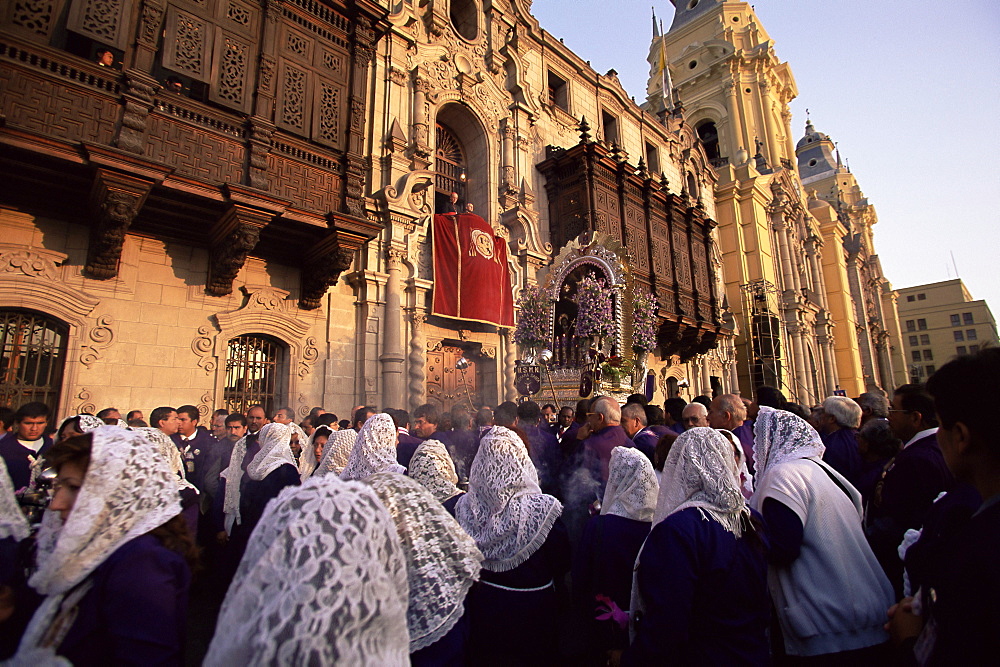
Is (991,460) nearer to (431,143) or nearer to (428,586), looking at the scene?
(428,586)

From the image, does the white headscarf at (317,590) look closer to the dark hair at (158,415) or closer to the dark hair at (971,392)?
the dark hair at (971,392)

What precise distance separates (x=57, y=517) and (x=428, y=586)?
151cm

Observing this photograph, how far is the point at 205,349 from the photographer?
898 centimetres

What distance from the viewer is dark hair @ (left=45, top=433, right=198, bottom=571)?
1.96 m

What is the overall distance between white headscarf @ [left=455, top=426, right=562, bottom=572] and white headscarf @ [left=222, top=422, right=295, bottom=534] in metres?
2.07

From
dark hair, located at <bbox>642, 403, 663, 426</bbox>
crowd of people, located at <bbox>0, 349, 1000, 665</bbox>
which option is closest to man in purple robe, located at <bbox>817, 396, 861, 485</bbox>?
crowd of people, located at <bbox>0, 349, 1000, 665</bbox>

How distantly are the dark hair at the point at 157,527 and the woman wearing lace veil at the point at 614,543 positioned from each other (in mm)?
2181

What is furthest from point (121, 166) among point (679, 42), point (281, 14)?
point (679, 42)

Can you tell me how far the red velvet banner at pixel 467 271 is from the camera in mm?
11938

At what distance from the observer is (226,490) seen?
517 cm

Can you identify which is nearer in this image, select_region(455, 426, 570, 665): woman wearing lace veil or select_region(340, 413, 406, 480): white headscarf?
select_region(455, 426, 570, 665): woman wearing lace veil

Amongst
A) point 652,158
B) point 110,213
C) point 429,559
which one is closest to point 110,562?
point 429,559

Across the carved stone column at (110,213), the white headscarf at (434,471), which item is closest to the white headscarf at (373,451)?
the white headscarf at (434,471)

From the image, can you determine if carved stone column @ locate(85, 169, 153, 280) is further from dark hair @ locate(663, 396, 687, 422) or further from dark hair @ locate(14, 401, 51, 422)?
dark hair @ locate(663, 396, 687, 422)
